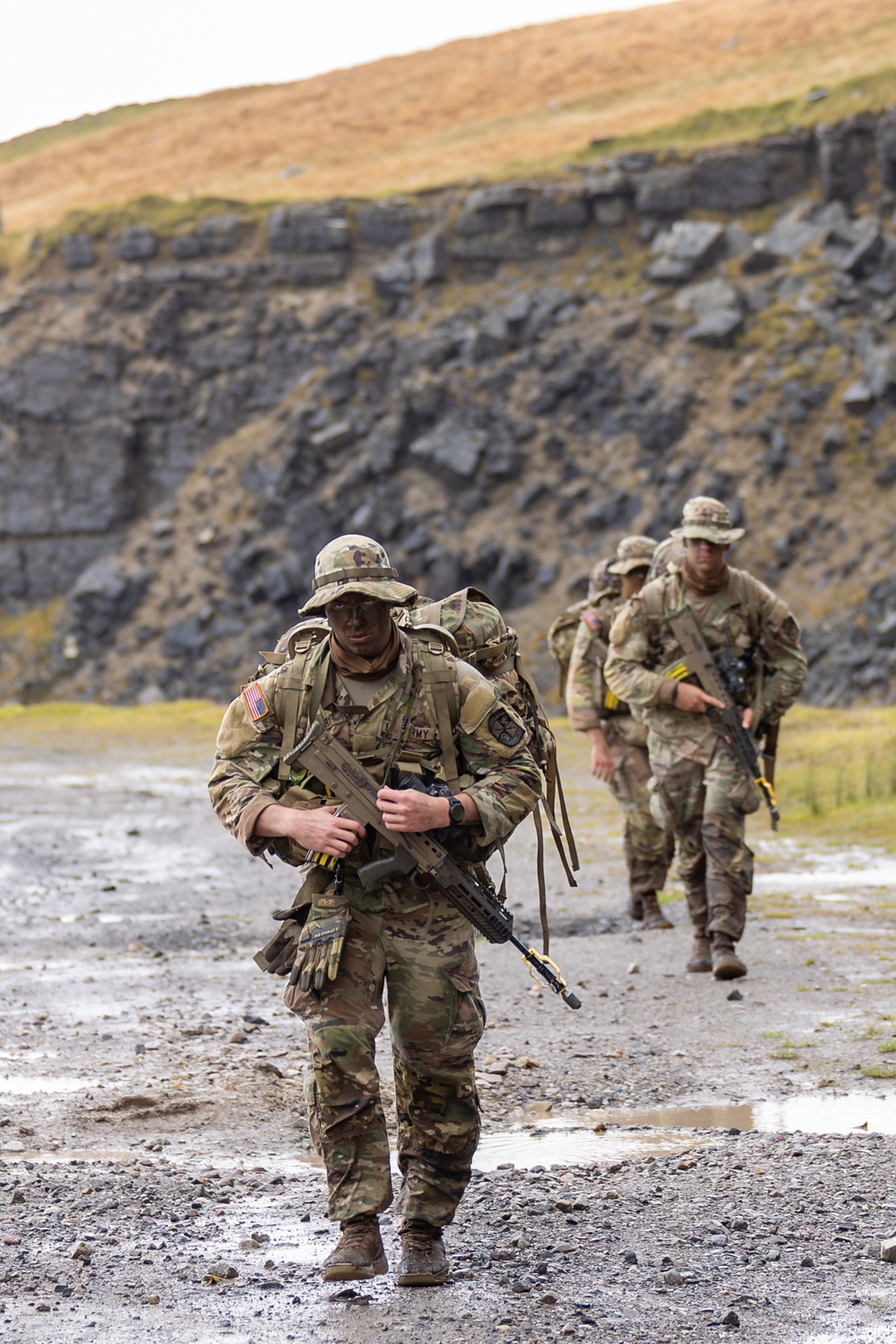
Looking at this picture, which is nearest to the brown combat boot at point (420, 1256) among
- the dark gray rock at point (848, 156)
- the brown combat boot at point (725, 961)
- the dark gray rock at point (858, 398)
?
the brown combat boot at point (725, 961)

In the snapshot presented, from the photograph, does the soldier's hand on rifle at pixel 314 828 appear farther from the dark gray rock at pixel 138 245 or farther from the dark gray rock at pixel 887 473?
the dark gray rock at pixel 138 245

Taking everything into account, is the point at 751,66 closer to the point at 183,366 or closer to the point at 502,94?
the point at 502,94

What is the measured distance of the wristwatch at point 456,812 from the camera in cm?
465

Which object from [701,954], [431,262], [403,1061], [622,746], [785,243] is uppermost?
[431,262]

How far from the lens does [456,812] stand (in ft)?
15.3

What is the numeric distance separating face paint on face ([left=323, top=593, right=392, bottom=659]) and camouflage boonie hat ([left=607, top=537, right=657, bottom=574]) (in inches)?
231

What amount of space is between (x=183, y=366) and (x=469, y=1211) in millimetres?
43750

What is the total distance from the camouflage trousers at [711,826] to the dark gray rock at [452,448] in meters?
30.8

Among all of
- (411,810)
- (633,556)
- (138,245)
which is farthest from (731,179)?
(411,810)

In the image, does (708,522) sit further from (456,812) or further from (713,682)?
(456,812)

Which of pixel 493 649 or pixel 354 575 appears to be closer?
pixel 354 575

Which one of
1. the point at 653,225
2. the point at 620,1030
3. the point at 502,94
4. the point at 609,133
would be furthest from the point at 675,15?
the point at 620,1030

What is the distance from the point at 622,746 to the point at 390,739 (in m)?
6.45

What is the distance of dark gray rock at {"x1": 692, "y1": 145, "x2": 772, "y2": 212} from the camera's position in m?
40.8
